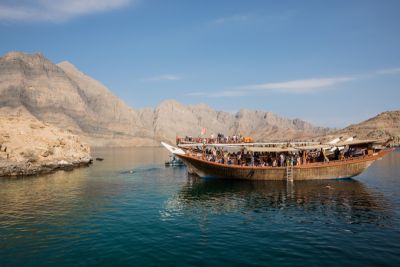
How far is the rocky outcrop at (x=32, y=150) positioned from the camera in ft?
183

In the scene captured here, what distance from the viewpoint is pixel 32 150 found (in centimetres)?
6284

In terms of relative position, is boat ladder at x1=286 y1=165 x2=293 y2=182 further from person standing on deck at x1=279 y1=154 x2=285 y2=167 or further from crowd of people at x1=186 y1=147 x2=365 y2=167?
person standing on deck at x1=279 y1=154 x2=285 y2=167

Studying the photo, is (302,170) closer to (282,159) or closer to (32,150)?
(282,159)

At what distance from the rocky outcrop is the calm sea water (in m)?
19.0

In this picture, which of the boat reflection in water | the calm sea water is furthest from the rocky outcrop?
the boat reflection in water

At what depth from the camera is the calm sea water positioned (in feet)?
54.2

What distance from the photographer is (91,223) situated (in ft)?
76.2

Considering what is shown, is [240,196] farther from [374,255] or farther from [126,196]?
[374,255]

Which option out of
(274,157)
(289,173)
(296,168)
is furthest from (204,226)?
(274,157)

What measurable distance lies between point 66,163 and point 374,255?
6441cm

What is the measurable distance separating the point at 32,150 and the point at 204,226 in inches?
2059

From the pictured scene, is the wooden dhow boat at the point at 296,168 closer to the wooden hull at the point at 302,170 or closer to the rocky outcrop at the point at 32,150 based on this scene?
the wooden hull at the point at 302,170

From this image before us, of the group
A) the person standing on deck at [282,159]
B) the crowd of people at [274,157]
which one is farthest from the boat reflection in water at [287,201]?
the crowd of people at [274,157]

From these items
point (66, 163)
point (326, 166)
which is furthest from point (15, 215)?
point (66, 163)
